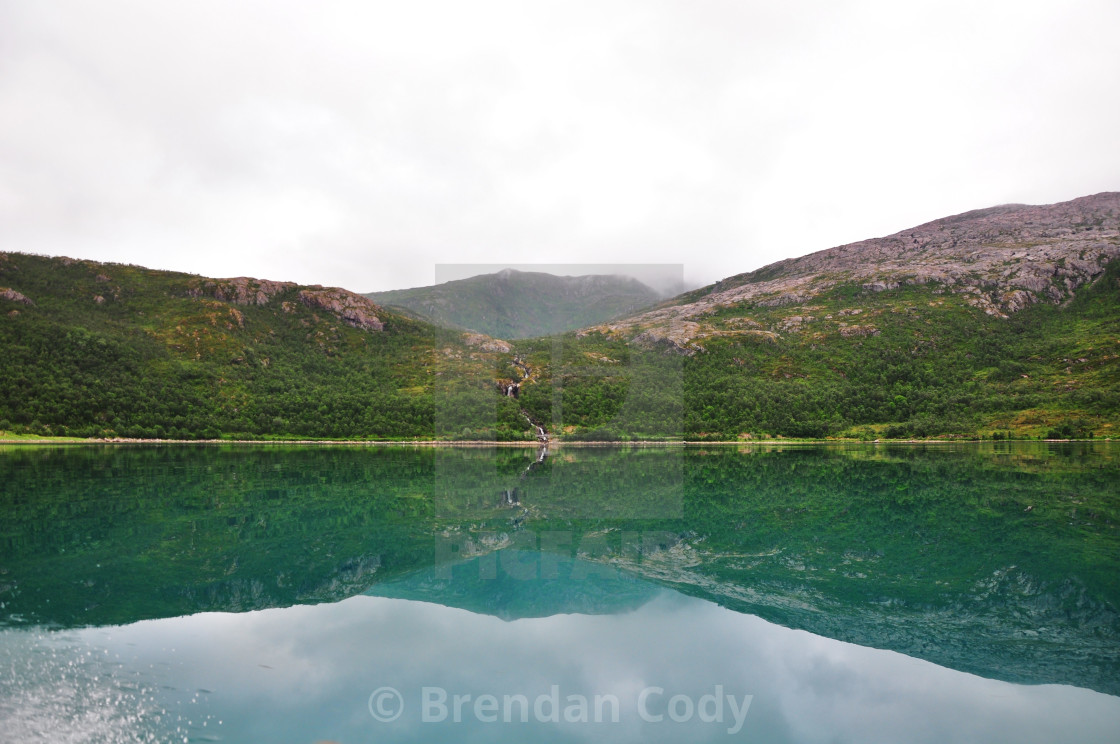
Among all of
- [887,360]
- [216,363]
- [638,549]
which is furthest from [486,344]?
[638,549]

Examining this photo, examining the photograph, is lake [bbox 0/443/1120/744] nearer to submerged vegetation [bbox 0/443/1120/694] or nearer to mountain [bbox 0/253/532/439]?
submerged vegetation [bbox 0/443/1120/694]

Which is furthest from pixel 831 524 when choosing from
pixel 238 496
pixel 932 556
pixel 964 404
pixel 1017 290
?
pixel 1017 290

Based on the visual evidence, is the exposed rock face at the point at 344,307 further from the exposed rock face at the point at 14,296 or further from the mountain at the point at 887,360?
the exposed rock face at the point at 14,296

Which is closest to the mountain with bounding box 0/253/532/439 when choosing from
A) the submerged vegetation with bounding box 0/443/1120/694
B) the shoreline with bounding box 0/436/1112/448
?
the shoreline with bounding box 0/436/1112/448

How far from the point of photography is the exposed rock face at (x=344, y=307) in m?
163

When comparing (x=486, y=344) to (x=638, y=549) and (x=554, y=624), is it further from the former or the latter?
(x=554, y=624)

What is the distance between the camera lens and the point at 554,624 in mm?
12359

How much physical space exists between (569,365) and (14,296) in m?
136

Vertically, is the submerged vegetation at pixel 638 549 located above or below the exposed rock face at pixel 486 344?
below

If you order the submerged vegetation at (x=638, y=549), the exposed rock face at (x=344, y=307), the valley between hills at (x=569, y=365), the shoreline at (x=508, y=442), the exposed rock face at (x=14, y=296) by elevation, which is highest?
the exposed rock face at (x=344, y=307)

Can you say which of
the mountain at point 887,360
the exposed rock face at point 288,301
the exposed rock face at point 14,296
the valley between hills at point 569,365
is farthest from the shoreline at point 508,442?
the exposed rock face at point 288,301

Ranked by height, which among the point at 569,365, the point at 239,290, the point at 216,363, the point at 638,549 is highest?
the point at 239,290

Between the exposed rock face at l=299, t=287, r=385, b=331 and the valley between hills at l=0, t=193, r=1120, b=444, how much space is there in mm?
921

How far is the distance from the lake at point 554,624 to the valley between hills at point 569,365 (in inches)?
3058
